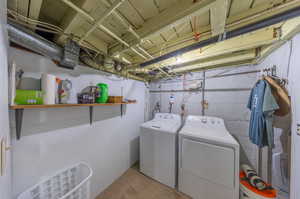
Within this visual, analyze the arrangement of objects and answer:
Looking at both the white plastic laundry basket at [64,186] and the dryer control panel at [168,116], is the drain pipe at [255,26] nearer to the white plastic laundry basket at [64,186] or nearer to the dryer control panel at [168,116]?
the dryer control panel at [168,116]

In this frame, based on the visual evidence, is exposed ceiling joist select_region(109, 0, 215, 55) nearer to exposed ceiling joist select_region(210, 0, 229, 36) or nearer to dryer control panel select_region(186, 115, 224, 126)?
exposed ceiling joist select_region(210, 0, 229, 36)

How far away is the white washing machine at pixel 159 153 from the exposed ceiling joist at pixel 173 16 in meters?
1.50

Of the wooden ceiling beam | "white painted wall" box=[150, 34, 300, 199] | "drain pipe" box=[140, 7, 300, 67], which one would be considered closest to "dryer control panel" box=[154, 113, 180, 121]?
Result: "white painted wall" box=[150, 34, 300, 199]

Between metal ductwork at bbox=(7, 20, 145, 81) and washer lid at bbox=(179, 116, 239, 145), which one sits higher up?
metal ductwork at bbox=(7, 20, 145, 81)

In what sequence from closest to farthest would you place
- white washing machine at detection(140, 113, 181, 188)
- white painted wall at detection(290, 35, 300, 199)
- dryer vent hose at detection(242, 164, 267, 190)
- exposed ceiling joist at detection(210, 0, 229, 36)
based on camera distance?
1. exposed ceiling joist at detection(210, 0, 229, 36)
2. white painted wall at detection(290, 35, 300, 199)
3. dryer vent hose at detection(242, 164, 267, 190)
4. white washing machine at detection(140, 113, 181, 188)

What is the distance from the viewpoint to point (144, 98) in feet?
9.32

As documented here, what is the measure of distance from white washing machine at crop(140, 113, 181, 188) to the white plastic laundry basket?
1036 millimetres

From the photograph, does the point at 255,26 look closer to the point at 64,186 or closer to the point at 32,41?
the point at 32,41

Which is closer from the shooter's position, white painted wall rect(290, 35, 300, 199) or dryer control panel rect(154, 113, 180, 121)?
white painted wall rect(290, 35, 300, 199)

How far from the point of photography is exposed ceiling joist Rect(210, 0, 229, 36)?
0.70 meters

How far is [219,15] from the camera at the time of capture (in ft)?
2.63

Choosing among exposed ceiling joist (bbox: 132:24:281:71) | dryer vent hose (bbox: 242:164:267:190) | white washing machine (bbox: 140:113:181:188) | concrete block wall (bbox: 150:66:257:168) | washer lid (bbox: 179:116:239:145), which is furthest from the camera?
concrete block wall (bbox: 150:66:257:168)

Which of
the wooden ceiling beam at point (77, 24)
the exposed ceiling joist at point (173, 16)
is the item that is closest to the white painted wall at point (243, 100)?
the exposed ceiling joist at point (173, 16)

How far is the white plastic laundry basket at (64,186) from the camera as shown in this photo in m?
0.98
